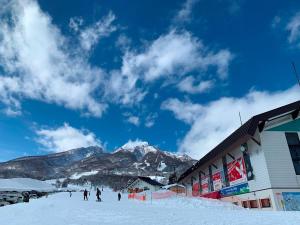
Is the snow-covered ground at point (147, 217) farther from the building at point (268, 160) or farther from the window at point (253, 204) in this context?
the window at point (253, 204)

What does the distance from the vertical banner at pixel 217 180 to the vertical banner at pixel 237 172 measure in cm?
300

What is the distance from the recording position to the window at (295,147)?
844 inches

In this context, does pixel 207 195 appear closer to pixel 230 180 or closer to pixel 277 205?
pixel 230 180

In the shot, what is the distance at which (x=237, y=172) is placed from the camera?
26516mm

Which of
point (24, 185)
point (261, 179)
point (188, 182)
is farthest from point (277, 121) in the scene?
point (24, 185)

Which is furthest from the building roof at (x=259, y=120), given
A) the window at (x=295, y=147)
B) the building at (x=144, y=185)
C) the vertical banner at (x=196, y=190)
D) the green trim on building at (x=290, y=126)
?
the building at (x=144, y=185)

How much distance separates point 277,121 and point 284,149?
2.35 metres

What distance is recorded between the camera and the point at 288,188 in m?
20.7

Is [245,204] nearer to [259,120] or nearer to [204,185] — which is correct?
[259,120]

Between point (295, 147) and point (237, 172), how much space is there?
616cm

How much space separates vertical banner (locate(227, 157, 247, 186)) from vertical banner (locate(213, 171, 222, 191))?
3.00 meters

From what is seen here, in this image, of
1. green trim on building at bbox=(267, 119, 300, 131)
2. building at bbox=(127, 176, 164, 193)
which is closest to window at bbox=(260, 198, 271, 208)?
green trim on building at bbox=(267, 119, 300, 131)

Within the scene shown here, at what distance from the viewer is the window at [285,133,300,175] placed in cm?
2144

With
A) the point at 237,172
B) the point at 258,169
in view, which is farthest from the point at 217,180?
the point at 258,169
